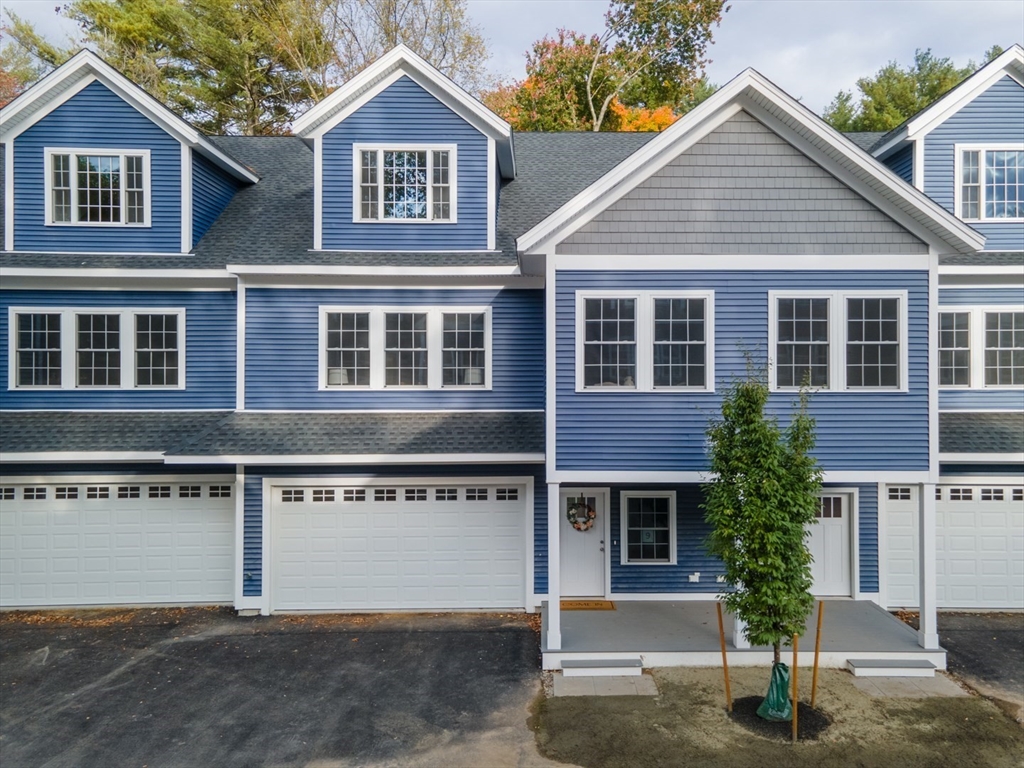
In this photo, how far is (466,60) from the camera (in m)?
25.7

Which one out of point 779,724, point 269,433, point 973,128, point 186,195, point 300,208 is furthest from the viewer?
point 300,208

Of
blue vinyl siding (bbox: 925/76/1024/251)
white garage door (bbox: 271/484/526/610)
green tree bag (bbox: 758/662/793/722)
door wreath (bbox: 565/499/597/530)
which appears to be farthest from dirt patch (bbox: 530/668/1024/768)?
blue vinyl siding (bbox: 925/76/1024/251)

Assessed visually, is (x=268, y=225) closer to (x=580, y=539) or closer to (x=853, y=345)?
(x=580, y=539)

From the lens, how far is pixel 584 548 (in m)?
11.3

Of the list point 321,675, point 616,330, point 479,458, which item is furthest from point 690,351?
point 321,675

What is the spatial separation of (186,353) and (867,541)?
42.3 feet

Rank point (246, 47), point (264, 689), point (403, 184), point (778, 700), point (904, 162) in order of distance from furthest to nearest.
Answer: point (246, 47)
point (904, 162)
point (403, 184)
point (264, 689)
point (778, 700)

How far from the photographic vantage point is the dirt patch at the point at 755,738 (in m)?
6.80

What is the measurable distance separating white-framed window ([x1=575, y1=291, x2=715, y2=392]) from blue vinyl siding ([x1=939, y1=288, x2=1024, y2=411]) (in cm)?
554

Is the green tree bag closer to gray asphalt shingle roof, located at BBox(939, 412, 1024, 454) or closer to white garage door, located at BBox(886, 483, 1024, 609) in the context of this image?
white garage door, located at BBox(886, 483, 1024, 609)

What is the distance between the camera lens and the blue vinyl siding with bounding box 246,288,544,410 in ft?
37.0

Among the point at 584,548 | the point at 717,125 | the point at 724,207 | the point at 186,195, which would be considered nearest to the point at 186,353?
the point at 186,195

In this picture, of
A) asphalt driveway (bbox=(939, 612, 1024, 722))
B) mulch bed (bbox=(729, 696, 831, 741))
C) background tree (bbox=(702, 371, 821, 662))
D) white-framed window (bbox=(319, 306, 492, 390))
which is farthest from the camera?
white-framed window (bbox=(319, 306, 492, 390))

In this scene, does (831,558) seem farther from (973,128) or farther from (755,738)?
(973,128)
